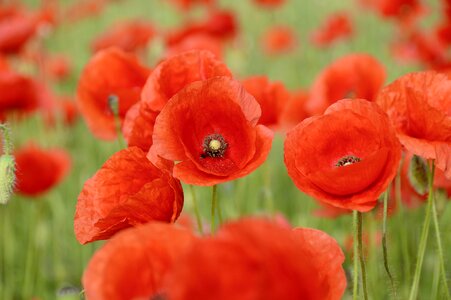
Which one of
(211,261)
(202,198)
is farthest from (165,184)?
(202,198)

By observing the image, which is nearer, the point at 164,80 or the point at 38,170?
the point at 164,80

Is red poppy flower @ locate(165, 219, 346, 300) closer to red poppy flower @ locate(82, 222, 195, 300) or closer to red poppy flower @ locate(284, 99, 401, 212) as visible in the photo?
red poppy flower @ locate(82, 222, 195, 300)

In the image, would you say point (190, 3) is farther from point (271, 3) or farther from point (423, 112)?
point (423, 112)

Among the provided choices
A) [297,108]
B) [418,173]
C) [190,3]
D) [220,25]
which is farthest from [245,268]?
[190,3]

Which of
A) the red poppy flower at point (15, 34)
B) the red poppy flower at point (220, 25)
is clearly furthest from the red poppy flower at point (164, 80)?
the red poppy flower at point (220, 25)

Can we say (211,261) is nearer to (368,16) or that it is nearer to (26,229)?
(26,229)

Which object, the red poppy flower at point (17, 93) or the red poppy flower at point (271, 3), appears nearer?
the red poppy flower at point (17, 93)

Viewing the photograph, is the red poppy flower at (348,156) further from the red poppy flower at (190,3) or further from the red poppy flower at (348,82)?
the red poppy flower at (190,3)
